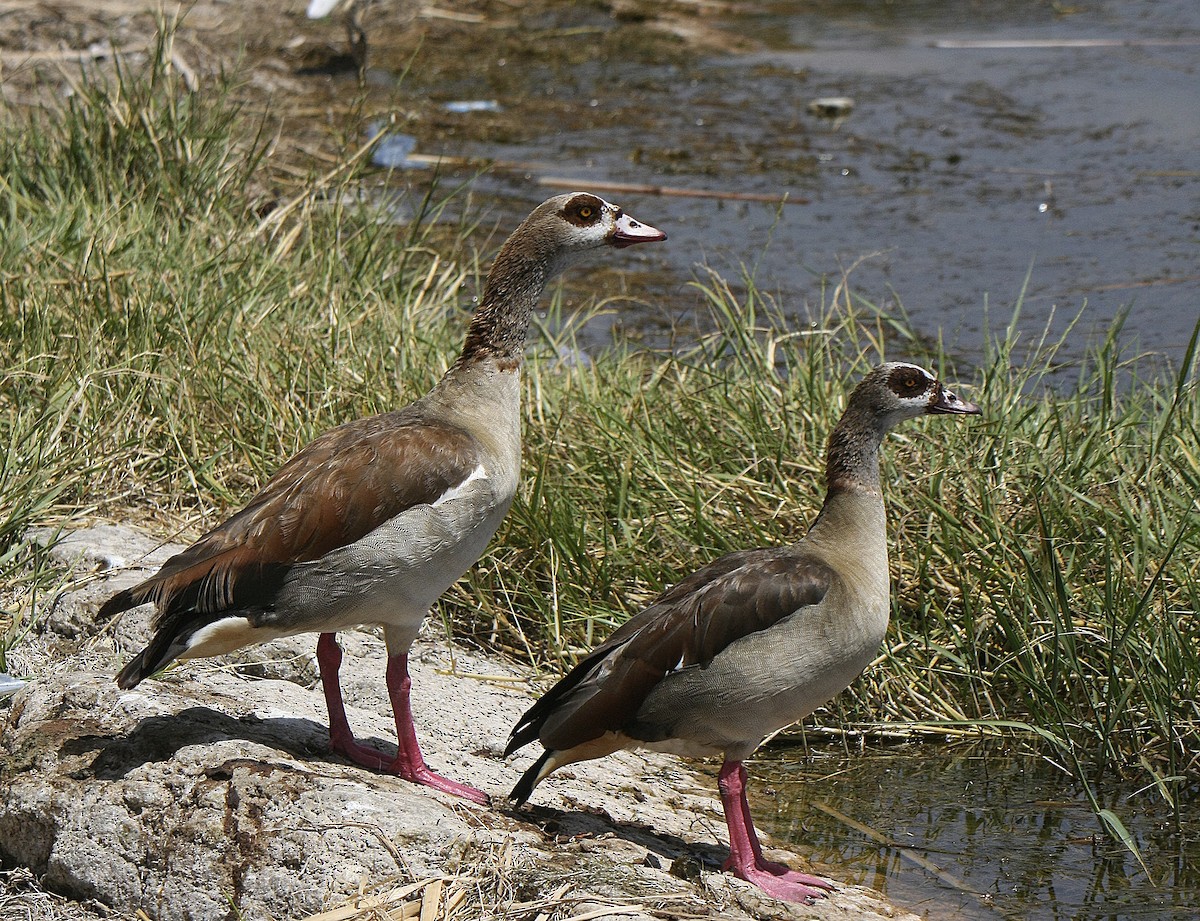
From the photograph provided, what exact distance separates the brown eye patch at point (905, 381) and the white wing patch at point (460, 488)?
126 cm

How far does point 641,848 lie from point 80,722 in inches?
61.4

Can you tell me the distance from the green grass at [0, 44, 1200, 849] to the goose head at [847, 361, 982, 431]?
592mm

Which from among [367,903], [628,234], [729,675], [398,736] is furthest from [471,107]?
[367,903]

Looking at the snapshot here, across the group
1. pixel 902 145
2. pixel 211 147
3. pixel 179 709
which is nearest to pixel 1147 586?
pixel 179 709

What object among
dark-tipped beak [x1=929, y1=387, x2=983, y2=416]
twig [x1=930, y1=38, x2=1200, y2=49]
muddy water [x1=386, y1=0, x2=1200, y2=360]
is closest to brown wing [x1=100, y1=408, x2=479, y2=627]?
dark-tipped beak [x1=929, y1=387, x2=983, y2=416]

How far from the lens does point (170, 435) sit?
6035 mm

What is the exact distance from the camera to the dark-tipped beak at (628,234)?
4.99 meters

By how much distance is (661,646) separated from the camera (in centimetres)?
422

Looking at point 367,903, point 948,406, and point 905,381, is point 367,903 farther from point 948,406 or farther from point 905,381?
point 948,406

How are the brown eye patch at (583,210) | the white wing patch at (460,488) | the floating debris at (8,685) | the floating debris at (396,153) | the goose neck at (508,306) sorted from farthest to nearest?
the floating debris at (396,153)
the brown eye patch at (583,210)
the goose neck at (508,306)
the floating debris at (8,685)
the white wing patch at (460,488)

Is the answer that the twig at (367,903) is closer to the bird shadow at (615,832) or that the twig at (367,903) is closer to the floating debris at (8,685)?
the bird shadow at (615,832)

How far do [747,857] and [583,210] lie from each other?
6.71 feet

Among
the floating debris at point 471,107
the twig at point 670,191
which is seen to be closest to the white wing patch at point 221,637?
the twig at point 670,191

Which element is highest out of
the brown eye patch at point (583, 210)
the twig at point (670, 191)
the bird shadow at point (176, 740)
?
the brown eye patch at point (583, 210)
